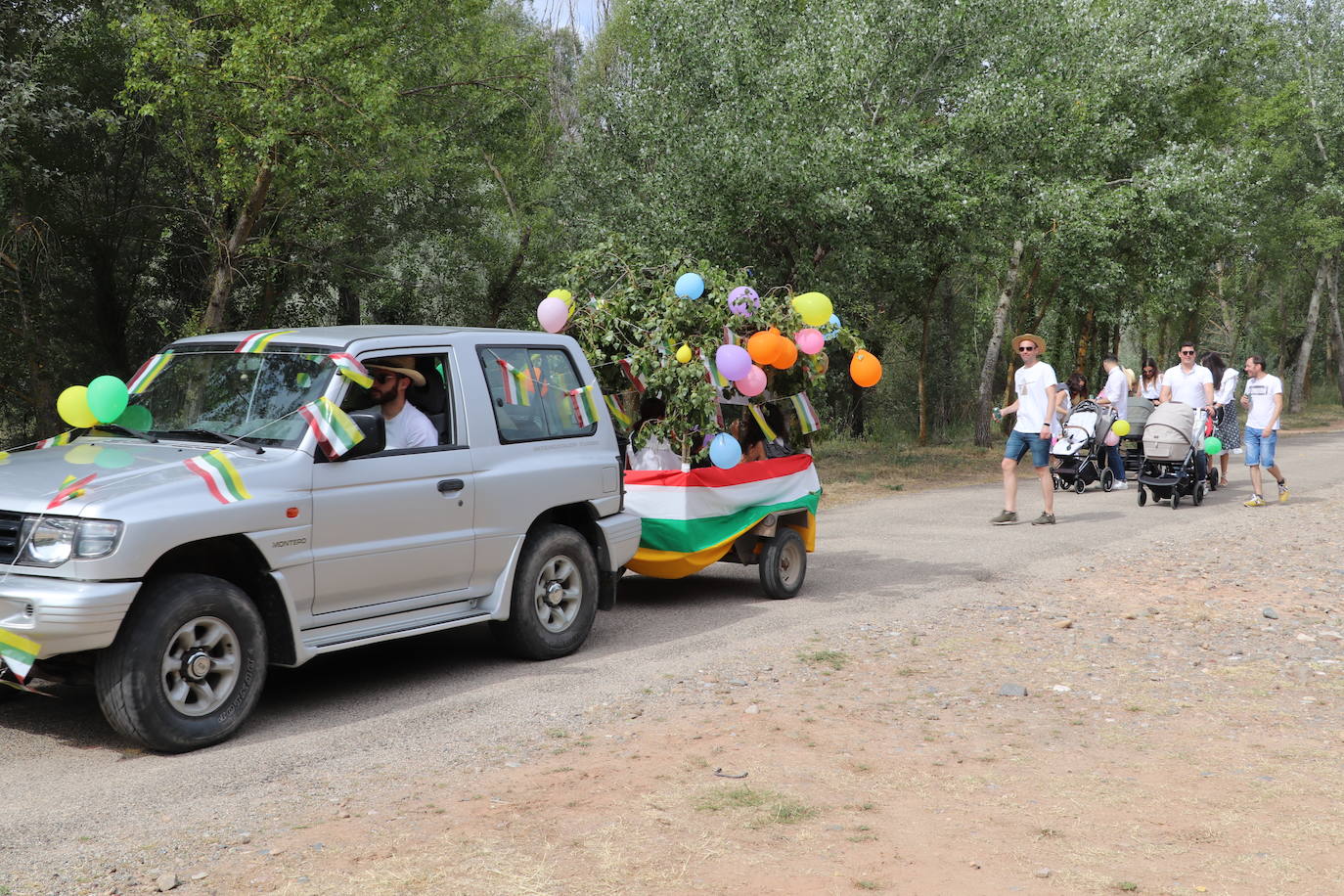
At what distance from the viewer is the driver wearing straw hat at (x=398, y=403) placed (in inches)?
287

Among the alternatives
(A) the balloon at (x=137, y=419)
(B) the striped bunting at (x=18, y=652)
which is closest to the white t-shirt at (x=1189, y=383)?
(A) the balloon at (x=137, y=419)

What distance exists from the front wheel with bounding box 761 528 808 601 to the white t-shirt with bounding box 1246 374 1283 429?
350 inches

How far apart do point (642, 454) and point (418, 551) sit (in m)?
3.34

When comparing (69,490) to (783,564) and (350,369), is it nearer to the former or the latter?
(350,369)

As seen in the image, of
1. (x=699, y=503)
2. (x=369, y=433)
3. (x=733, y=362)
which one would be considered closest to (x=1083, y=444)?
(x=699, y=503)

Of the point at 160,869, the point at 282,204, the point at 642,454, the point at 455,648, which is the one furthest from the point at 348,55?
the point at 160,869

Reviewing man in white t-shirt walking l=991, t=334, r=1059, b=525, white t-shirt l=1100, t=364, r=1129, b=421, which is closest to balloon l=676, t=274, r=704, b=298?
man in white t-shirt walking l=991, t=334, r=1059, b=525

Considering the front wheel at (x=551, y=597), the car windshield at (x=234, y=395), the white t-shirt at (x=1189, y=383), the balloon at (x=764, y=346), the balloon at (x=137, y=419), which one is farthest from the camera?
the white t-shirt at (x=1189, y=383)

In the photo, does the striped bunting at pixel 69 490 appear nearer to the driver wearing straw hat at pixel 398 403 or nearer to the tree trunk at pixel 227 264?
the driver wearing straw hat at pixel 398 403

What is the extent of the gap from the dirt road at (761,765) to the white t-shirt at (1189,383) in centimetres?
816

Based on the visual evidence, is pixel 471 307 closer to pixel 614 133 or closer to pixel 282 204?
pixel 614 133

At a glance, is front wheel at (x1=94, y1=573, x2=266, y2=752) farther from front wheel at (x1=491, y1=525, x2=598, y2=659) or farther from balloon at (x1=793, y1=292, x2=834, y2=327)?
balloon at (x1=793, y1=292, x2=834, y2=327)

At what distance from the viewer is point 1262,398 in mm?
16438

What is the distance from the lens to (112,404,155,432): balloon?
7.06 meters
